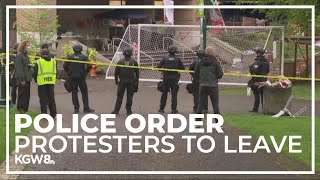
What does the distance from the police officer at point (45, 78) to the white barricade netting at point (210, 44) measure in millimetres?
9841

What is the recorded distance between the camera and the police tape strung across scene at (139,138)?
31.3 feet

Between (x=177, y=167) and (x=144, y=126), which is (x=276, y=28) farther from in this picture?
(x=177, y=167)

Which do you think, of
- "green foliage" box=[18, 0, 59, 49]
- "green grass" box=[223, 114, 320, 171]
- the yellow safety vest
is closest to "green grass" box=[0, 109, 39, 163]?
the yellow safety vest

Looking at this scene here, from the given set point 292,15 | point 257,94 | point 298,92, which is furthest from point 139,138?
point 292,15

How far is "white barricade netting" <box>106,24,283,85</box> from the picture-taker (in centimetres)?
2311

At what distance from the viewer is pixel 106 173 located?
25.8 feet

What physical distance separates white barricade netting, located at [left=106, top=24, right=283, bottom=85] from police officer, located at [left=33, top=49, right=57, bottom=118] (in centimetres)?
984

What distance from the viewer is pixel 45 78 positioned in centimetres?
1292

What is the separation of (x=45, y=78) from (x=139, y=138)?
10.7 ft

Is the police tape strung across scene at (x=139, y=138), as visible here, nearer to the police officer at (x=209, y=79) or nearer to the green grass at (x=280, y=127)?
the green grass at (x=280, y=127)

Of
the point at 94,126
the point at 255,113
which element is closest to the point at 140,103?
the point at 255,113

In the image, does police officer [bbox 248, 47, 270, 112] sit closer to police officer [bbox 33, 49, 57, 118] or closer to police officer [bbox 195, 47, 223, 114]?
police officer [bbox 195, 47, 223, 114]

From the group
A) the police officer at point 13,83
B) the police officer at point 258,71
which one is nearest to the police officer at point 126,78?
the police officer at point 13,83

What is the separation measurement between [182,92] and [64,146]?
1199 centimetres
